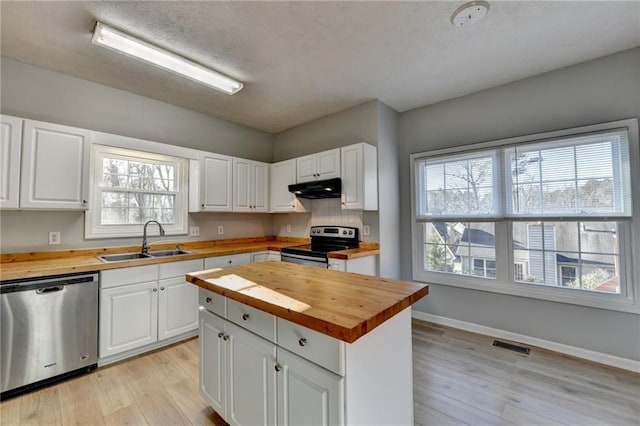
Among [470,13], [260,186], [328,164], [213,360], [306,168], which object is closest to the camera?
[213,360]

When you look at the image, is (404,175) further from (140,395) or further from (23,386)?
(23,386)

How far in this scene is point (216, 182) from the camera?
347 centimetres

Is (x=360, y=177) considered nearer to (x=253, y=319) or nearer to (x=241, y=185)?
(x=241, y=185)

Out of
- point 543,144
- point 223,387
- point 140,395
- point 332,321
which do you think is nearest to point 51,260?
point 140,395

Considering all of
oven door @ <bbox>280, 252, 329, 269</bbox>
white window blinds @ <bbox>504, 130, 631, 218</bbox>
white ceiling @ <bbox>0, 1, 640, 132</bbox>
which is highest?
white ceiling @ <bbox>0, 1, 640, 132</bbox>

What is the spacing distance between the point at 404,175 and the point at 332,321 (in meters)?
2.96

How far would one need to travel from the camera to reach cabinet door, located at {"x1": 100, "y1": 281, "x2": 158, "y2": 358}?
7.64ft

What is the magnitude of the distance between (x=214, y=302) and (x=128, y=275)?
4.38ft

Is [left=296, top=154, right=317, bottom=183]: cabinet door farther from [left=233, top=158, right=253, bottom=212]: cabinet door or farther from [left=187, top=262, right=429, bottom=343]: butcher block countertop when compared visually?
[left=187, top=262, right=429, bottom=343]: butcher block countertop

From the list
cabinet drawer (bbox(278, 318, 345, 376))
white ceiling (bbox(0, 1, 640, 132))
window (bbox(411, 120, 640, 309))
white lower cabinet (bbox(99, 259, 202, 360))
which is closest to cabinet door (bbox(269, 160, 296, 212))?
white ceiling (bbox(0, 1, 640, 132))

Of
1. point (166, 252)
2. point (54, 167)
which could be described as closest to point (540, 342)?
point (166, 252)

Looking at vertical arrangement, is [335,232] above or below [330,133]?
below

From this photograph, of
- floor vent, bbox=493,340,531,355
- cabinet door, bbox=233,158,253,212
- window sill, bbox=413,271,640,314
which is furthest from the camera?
cabinet door, bbox=233,158,253,212

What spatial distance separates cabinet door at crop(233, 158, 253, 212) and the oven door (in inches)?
37.1
